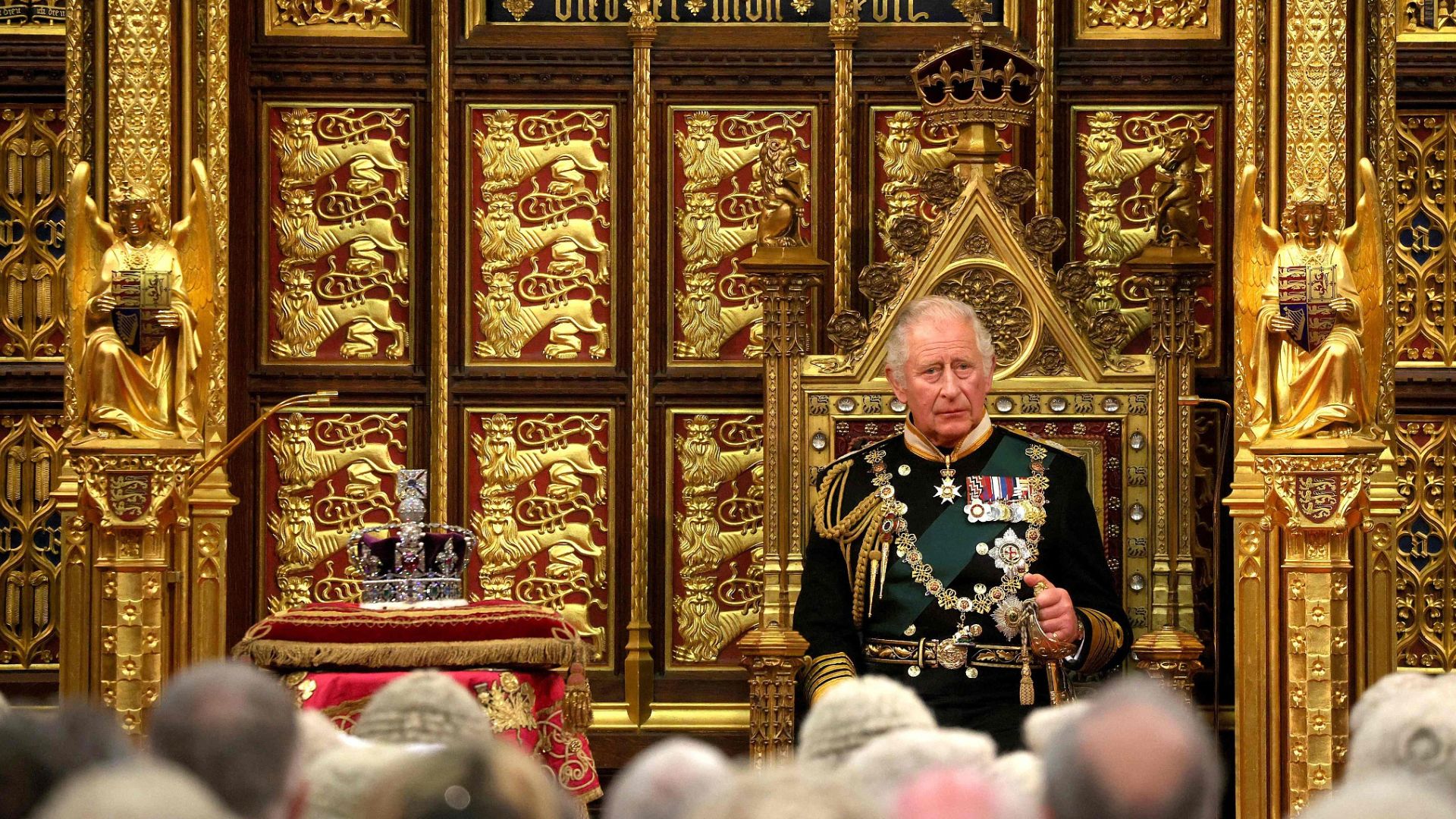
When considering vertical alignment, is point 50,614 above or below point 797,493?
below

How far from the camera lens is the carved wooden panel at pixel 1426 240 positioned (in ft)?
20.4

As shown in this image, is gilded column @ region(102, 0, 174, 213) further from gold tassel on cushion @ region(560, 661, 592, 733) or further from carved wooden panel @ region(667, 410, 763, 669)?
gold tassel on cushion @ region(560, 661, 592, 733)

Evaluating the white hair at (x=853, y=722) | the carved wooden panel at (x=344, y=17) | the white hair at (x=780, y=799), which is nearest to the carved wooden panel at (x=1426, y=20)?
the carved wooden panel at (x=344, y=17)

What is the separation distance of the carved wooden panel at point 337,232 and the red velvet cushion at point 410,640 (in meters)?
1.51

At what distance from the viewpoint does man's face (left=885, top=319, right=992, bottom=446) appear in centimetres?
499

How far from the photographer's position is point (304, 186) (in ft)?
20.6

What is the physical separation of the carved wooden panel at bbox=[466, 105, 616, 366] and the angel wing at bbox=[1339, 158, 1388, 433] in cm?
238

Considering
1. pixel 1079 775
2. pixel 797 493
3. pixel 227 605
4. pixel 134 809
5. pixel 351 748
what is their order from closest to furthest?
pixel 134 809 < pixel 1079 775 < pixel 351 748 < pixel 797 493 < pixel 227 605

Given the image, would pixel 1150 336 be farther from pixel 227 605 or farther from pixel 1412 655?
pixel 227 605

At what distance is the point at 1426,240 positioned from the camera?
6.24 m

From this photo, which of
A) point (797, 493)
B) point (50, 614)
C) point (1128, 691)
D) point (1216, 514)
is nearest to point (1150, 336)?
point (1216, 514)

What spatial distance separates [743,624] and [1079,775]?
4.47 m

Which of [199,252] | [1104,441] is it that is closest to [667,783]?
[1104,441]

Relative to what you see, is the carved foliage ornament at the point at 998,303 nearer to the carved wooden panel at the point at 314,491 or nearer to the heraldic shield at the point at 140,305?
the carved wooden panel at the point at 314,491
